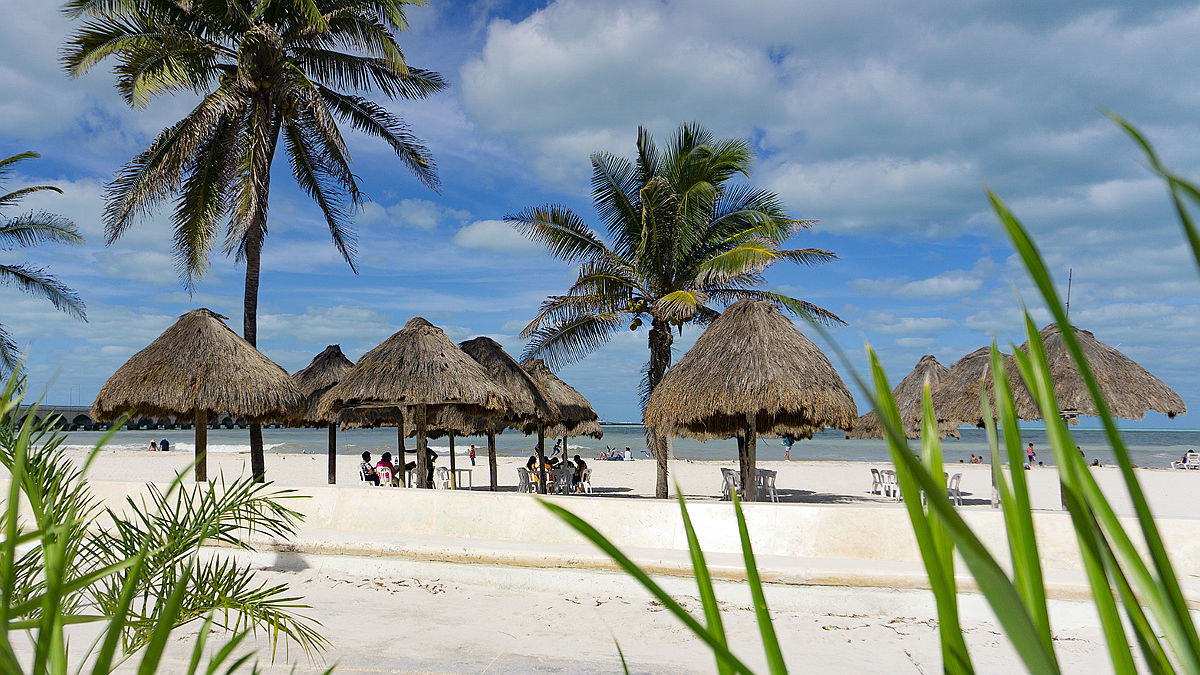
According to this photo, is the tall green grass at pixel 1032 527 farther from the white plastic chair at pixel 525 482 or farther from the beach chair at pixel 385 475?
the white plastic chair at pixel 525 482

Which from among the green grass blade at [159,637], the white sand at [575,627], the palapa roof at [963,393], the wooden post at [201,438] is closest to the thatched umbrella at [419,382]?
the wooden post at [201,438]

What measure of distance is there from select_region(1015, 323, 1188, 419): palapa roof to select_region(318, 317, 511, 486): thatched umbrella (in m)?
8.28

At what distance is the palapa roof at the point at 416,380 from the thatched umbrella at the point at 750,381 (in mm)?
2896

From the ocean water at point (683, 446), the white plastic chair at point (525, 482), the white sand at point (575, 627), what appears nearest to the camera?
the white sand at point (575, 627)

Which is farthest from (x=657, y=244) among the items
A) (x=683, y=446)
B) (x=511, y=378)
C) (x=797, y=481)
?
(x=683, y=446)

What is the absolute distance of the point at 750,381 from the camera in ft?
35.7

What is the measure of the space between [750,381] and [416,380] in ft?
17.3

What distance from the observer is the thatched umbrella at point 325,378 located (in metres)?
16.9

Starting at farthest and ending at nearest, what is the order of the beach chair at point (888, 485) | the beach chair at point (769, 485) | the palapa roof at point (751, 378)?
the beach chair at point (888, 485)
the beach chair at point (769, 485)
the palapa roof at point (751, 378)

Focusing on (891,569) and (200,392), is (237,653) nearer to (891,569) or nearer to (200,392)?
(891,569)

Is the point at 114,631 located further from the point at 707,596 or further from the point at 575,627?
the point at 575,627

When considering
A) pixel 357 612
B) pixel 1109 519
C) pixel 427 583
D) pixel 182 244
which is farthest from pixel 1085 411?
pixel 182 244

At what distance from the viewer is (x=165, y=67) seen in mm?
12922

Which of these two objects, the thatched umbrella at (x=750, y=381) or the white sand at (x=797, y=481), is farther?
the white sand at (x=797, y=481)
